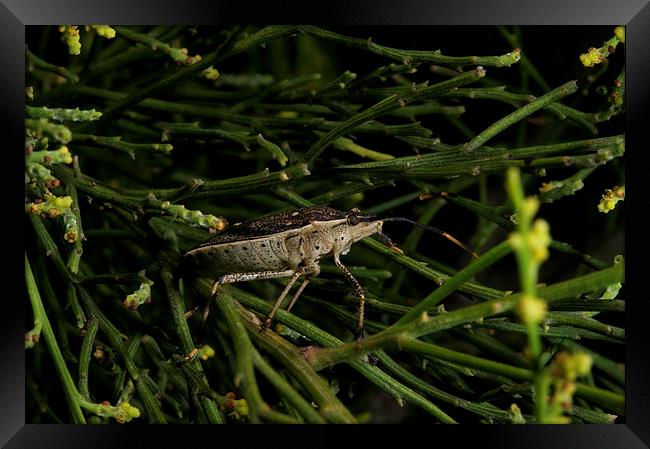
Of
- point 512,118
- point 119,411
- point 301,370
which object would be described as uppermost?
point 512,118

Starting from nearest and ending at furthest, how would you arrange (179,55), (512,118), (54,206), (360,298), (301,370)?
(301,370), (54,206), (512,118), (360,298), (179,55)

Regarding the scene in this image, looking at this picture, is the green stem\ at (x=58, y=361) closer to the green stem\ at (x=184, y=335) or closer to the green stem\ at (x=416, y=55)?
the green stem\ at (x=184, y=335)

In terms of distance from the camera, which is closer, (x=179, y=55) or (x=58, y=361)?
(x=58, y=361)

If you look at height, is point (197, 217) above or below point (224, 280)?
above

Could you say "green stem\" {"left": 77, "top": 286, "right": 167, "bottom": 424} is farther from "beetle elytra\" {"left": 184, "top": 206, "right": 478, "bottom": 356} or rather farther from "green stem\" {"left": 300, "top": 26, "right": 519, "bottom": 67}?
"green stem\" {"left": 300, "top": 26, "right": 519, "bottom": 67}

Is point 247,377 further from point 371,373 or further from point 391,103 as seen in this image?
point 391,103

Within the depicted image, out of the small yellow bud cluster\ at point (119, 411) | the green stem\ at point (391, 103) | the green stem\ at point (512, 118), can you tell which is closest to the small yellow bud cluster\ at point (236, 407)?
the small yellow bud cluster\ at point (119, 411)

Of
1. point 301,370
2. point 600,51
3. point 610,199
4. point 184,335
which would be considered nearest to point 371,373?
point 301,370

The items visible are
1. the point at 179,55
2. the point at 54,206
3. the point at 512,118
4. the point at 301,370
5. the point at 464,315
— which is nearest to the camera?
the point at 464,315
